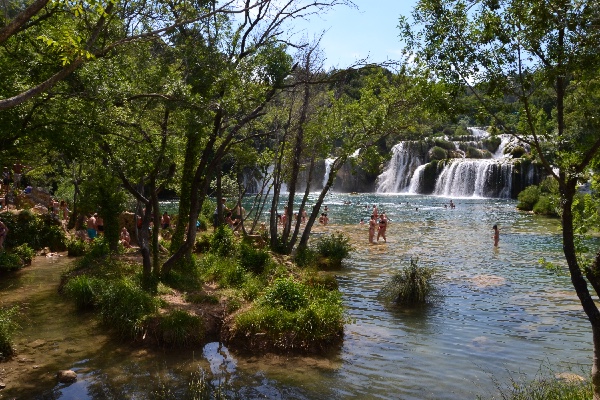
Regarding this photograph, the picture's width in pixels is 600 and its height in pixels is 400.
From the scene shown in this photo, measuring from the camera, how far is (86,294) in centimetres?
1196

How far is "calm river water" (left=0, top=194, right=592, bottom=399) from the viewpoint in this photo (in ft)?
27.0

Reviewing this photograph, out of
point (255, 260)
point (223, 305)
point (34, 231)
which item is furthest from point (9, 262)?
point (223, 305)

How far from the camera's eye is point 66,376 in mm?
8195

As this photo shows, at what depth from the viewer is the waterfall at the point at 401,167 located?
209ft

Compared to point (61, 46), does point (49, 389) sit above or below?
below

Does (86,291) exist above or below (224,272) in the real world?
below

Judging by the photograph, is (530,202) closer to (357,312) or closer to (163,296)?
(357,312)

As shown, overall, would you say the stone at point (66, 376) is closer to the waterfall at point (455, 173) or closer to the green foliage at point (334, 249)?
the green foliage at point (334, 249)

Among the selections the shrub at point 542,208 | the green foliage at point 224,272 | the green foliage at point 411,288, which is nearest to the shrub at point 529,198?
the shrub at point 542,208

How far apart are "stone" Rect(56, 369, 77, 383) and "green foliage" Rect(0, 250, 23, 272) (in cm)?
968

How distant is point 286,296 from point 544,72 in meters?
6.56

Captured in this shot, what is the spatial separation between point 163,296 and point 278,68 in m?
5.59

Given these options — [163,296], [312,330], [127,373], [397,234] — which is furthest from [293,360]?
[397,234]

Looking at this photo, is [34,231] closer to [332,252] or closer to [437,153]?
[332,252]
